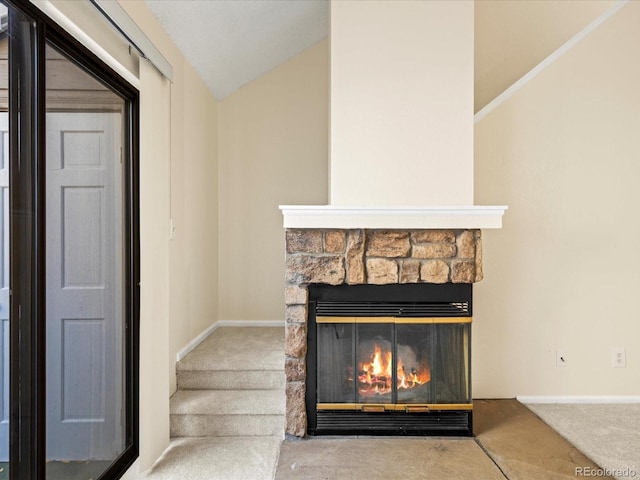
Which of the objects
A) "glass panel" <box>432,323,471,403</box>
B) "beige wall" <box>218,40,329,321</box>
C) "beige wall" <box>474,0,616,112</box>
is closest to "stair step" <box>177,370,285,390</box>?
"glass panel" <box>432,323,471,403</box>

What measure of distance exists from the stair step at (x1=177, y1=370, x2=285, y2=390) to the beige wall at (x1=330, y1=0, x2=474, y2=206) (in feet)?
4.31

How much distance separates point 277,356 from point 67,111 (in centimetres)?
190

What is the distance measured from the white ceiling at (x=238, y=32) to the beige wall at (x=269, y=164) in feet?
0.69

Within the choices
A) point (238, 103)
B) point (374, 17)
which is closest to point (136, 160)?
point (374, 17)

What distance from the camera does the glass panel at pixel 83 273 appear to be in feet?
5.86

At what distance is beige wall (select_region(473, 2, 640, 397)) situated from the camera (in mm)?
3068

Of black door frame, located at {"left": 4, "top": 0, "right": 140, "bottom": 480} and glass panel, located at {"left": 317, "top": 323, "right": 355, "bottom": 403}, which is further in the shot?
glass panel, located at {"left": 317, "top": 323, "right": 355, "bottom": 403}

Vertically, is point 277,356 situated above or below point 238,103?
below

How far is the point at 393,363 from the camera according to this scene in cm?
263

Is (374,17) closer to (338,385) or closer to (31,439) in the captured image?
(338,385)

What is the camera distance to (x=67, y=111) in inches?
73.1

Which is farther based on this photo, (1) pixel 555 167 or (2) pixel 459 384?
(1) pixel 555 167

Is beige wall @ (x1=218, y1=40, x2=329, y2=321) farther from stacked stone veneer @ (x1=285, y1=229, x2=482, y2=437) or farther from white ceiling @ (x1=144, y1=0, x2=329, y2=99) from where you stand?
stacked stone veneer @ (x1=285, y1=229, x2=482, y2=437)

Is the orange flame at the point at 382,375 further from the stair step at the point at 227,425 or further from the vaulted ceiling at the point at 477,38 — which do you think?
the vaulted ceiling at the point at 477,38
